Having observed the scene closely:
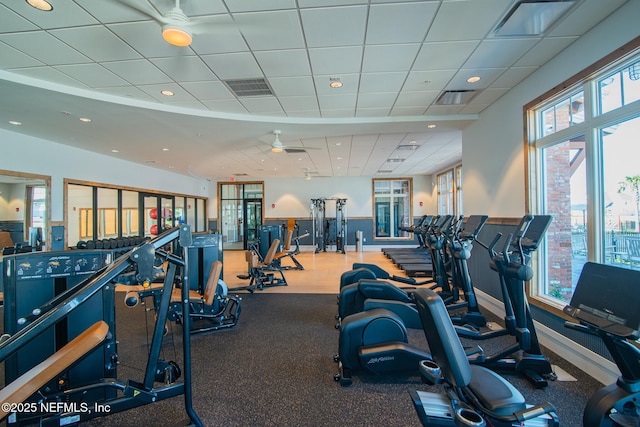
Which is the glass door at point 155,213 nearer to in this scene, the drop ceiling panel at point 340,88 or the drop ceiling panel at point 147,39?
the drop ceiling panel at point 147,39

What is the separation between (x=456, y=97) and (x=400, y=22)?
205 cm

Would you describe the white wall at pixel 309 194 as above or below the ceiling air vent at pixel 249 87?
below

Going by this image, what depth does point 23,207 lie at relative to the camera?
18.6 feet

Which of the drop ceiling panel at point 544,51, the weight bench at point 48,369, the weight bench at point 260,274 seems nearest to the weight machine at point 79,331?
the weight bench at point 48,369

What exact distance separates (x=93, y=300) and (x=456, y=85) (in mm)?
4664

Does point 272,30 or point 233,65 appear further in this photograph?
point 233,65

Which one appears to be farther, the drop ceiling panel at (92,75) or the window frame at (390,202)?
the window frame at (390,202)

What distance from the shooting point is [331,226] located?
461 inches

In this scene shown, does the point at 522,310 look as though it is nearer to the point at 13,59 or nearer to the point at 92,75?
the point at 92,75

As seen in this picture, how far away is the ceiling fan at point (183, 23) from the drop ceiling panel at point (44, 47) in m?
1.13

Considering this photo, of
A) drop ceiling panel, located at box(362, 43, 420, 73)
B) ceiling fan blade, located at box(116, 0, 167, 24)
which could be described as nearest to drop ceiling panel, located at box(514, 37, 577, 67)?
drop ceiling panel, located at box(362, 43, 420, 73)

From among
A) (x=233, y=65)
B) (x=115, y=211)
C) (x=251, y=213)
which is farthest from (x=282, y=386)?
(x=251, y=213)

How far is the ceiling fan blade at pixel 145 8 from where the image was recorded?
2248 mm

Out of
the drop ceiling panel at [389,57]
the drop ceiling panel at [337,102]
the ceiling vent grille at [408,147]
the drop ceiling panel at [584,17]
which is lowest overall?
the ceiling vent grille at [408,147]
